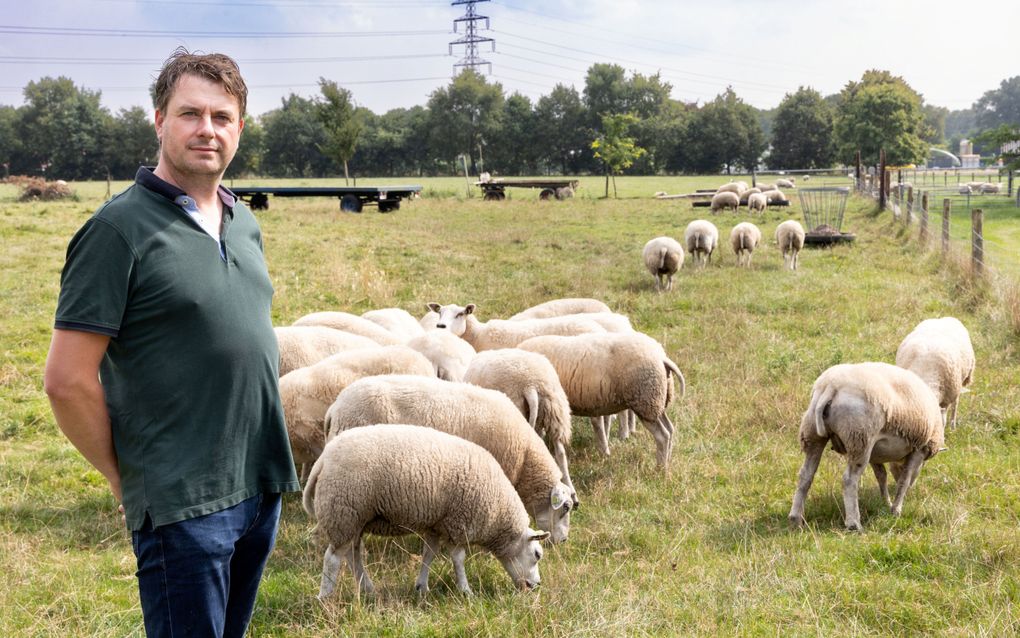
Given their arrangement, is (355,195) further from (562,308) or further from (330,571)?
(330,571)

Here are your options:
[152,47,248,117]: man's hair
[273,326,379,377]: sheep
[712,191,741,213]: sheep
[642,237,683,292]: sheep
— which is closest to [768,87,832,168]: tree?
[712,191,741,213]: sheep

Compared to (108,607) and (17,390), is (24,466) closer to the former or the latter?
(17,390)

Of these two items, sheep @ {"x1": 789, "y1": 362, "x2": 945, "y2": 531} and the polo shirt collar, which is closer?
the polo shirt collar

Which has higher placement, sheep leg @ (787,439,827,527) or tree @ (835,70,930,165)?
tree @ (835,70,930,165)

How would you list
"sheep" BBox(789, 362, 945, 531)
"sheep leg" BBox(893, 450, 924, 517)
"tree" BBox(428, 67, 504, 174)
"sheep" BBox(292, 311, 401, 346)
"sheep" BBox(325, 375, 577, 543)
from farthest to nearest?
"tree" BBox(428, 67, 504, 174) → "sheep" BBox(292, 311, 401, 346) → "sheep leg" BBox(893, 450, 924, 517) → "sheep" BBox(789, 362, 945, 531) → "sheep" BBox(325, 375, 577, 543)

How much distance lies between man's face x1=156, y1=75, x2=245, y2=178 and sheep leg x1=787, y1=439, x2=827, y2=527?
464cm

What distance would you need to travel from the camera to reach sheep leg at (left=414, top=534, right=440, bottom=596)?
4773 mm

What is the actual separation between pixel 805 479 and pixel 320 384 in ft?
11.6

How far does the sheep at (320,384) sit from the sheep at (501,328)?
2017 mm

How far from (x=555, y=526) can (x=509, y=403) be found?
0.87 metres

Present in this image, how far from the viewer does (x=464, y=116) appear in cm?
8738

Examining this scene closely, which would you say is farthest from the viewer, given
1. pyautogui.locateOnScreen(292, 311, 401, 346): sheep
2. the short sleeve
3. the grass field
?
pyautogui.locateOnScreen(292, 311, 401, 346): sheep

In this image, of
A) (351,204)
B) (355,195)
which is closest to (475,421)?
(351,204)

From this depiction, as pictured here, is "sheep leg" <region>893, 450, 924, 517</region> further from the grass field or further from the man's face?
the man's face
